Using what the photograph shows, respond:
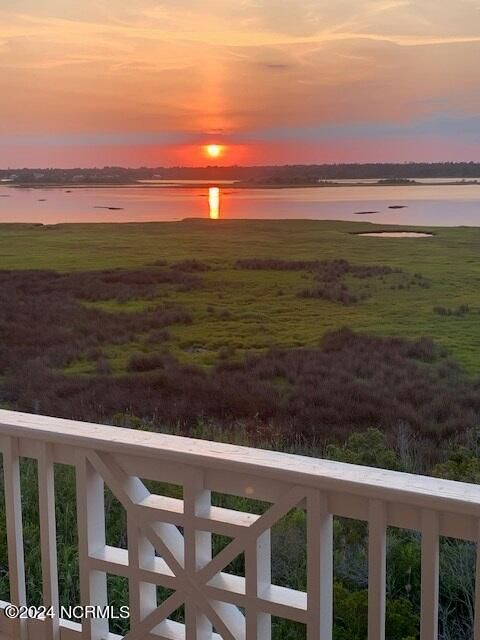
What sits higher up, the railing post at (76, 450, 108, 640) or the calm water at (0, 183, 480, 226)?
the calm water at (0, 183, 480, 226)

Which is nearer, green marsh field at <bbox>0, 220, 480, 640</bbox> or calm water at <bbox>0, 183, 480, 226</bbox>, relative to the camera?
green marsh field at <bbox>0, 220, 480, 640</bbox>

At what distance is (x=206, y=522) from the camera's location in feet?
4.99

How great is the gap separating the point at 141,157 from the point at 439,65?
5.41 feet

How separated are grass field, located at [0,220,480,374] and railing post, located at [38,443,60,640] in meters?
2.17

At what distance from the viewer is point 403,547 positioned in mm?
2867

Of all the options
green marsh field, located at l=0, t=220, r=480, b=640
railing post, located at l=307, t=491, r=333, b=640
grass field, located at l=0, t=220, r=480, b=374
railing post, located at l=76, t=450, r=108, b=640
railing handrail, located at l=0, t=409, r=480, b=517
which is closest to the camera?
railing handrail, located at l=0, t=409, r=480, b=517

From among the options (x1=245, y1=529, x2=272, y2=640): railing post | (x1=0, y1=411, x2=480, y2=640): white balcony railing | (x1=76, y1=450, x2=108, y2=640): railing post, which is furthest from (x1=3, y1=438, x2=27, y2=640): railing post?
(x1=245, y1=529, x2=272, y2=640): railing post

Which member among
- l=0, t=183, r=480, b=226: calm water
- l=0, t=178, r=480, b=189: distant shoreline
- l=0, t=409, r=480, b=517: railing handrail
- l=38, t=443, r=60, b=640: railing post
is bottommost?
l=38, t=443, r=60, b=640: railing post

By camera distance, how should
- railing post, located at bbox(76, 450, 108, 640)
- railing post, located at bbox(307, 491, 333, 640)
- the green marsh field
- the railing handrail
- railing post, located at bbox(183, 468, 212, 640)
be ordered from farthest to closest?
the green marsh field < railing post, located at bbox(76, 450, 108, 640) < railing post, located at bbox(183, 468, 212, 640) < railing post, located at bbox(307, 491, 333, 640) < the railing handrail

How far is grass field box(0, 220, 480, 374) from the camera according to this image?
3.65 m

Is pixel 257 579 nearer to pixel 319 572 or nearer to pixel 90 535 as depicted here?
pixel 319 572

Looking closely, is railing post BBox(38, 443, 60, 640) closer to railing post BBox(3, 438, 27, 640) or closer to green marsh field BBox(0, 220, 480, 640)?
railing post BBox(3, 438, 27, 640)

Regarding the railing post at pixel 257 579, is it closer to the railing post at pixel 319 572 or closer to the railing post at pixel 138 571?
the railing post at pixel 319 572

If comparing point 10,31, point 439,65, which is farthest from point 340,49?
point 10,31
